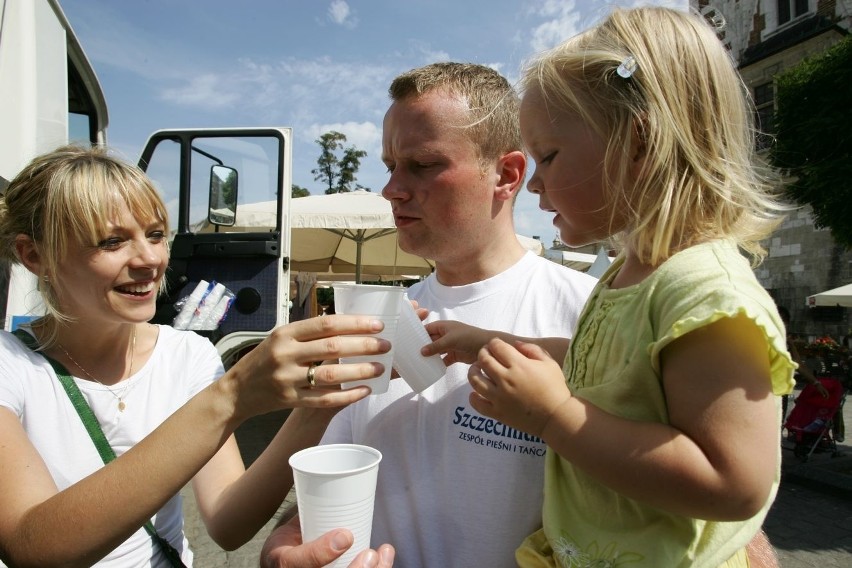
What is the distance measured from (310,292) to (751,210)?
12.9 meters

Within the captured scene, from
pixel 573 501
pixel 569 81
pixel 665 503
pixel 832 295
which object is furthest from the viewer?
pixel 832 295

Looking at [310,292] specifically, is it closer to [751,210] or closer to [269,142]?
[269,142]

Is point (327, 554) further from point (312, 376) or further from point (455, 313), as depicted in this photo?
point (455, 313)

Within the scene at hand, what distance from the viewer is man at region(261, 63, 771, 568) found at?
131 cm

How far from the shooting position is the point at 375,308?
3.76 ft

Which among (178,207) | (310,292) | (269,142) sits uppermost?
(269,142)

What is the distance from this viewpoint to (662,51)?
48.6 inches

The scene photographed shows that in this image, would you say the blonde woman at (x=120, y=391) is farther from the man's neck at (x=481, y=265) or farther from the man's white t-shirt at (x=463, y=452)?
the man's neck at (x=481, y=265)

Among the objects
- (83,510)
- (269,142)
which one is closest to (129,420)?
(83,510)

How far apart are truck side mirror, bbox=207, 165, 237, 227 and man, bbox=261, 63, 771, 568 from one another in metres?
2.48

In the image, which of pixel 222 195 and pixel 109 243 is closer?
pixel 109 243

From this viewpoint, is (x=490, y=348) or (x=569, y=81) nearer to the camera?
(x=490, y=348)

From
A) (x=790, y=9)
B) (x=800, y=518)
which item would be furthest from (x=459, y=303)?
(x=790, y=9)

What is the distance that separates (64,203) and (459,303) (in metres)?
1.31
